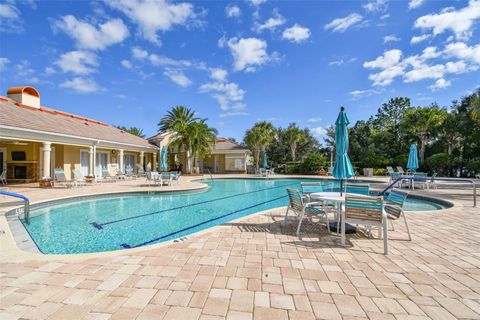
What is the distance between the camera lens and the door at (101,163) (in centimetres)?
1884

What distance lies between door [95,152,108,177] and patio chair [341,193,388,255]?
19369 millimetres

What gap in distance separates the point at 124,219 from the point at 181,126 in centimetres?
1785

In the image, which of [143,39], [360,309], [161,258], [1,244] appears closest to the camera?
[360,309]

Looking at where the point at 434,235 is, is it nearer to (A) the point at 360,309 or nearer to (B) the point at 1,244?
(A) the point at 360,309

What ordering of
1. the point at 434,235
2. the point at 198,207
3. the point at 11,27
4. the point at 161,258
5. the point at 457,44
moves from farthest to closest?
the point at 457,44, the point at 198,207, the point at 11,27, the point at 434,235, the point at 161,258

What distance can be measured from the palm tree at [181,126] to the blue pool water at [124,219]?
13.1 metres

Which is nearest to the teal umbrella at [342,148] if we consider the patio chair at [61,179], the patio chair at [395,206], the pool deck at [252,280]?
the patio chair at [395,206]

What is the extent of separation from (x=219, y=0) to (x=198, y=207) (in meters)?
9.31

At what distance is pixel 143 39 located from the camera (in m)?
14.7

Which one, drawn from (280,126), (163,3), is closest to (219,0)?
(163,3)

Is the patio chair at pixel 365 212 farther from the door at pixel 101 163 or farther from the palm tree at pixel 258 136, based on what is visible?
the palm tree at pixel 258 136

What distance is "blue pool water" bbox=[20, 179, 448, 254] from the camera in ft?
17.9

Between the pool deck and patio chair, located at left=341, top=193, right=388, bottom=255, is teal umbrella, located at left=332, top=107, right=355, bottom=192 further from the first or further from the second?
the pool deck

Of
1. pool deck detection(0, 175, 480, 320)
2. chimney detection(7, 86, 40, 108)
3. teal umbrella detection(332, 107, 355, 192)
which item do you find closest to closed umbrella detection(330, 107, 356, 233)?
teal umbrella detection(332, 107, 355, 192)
